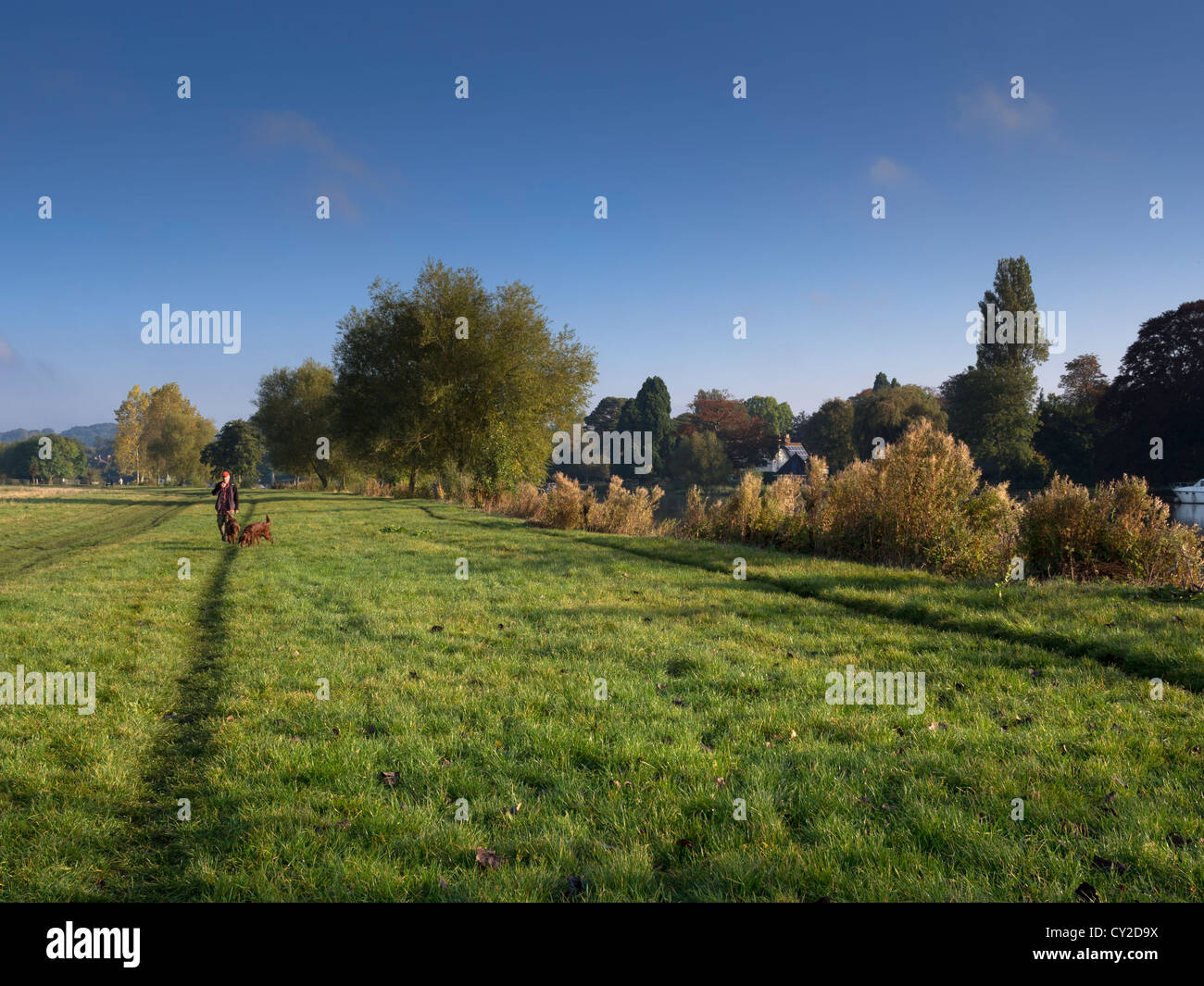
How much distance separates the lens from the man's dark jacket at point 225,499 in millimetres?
17328

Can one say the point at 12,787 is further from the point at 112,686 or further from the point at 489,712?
the point at 489,712

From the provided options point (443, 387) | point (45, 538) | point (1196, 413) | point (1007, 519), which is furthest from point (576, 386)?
point (1196, 413)

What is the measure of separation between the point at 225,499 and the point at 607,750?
16.6 metres

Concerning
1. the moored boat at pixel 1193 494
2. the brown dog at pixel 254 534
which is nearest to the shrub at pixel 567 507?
the brown dog at pixel 254 534

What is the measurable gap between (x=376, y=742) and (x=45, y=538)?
22.3 metres

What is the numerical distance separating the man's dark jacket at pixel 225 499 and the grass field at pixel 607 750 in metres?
7.63

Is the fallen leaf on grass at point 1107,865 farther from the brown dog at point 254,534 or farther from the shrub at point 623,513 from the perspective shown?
the shrub at point 623,513

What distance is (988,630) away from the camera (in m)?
7.95

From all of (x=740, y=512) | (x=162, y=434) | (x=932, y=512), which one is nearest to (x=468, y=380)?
(x=740, y=512)

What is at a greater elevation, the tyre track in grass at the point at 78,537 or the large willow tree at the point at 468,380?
the large willow tree at the point at 468,380

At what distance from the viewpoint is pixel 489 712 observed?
209 inches
